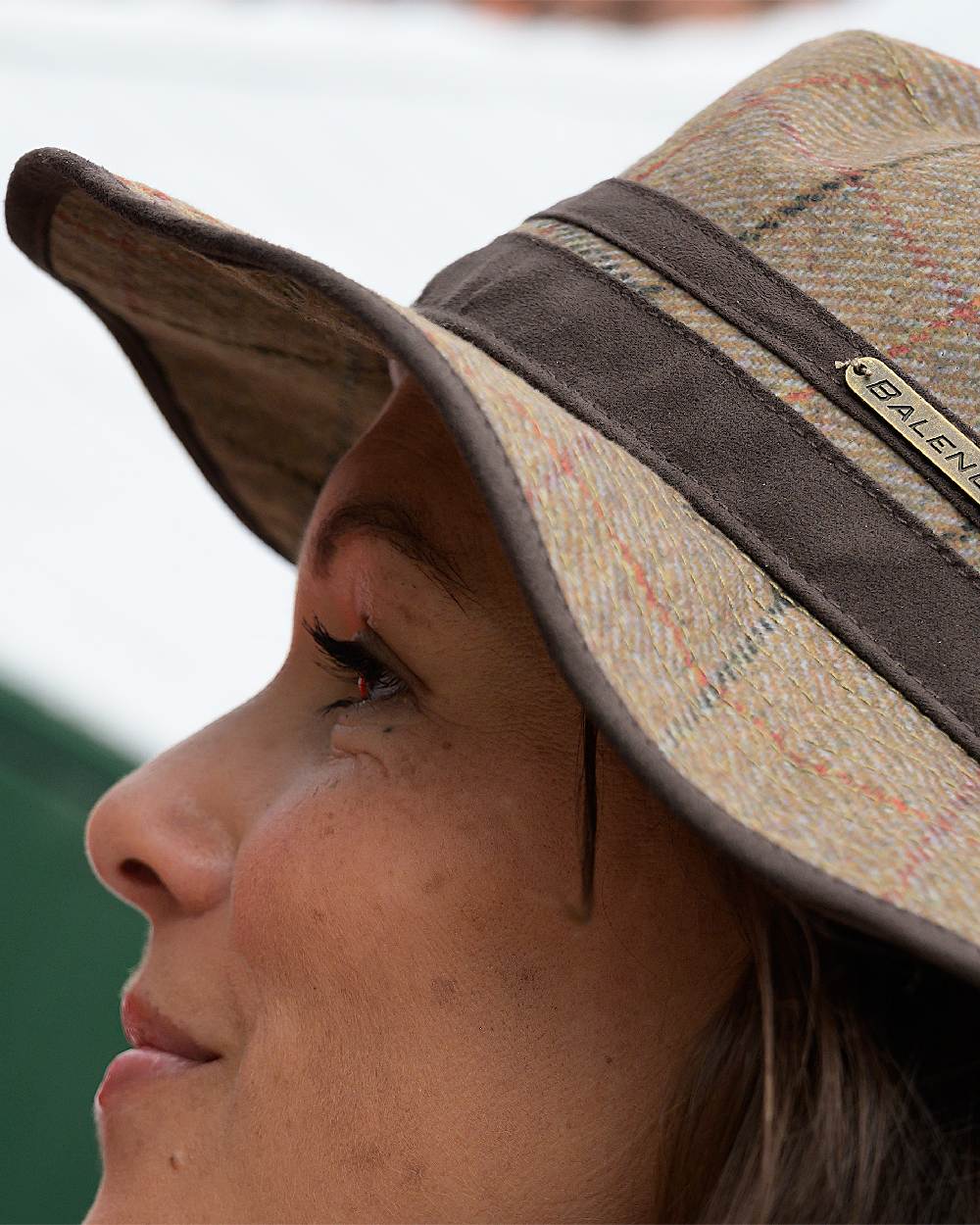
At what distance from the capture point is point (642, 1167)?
0.73 m

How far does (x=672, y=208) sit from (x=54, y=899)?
3.28 feet

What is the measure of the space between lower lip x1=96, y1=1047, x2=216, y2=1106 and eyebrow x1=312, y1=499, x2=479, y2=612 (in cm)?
29

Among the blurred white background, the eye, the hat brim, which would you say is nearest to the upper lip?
the eye

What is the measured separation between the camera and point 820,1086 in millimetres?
692

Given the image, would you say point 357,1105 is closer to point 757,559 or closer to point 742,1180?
point 742,1180

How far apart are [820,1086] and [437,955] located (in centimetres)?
20

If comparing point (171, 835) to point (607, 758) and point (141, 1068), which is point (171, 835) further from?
point (607, 758)

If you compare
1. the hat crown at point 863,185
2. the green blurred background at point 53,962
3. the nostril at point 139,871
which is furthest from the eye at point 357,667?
the green blurred background at point 53,962

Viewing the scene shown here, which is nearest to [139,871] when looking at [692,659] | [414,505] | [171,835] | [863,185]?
[171,835]

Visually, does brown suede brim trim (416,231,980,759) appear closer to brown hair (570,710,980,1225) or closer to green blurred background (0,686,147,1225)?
brown hair (570,710,980,1225)

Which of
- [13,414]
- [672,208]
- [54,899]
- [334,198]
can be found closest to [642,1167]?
[672,208]

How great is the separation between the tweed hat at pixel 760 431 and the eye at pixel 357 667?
0.59ft

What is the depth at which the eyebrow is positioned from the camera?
757 millimetres

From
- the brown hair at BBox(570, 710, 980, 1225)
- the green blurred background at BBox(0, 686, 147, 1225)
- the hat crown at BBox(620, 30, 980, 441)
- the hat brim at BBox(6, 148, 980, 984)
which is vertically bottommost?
the green blurred background at BBox(0, 686, 147, 1225)
